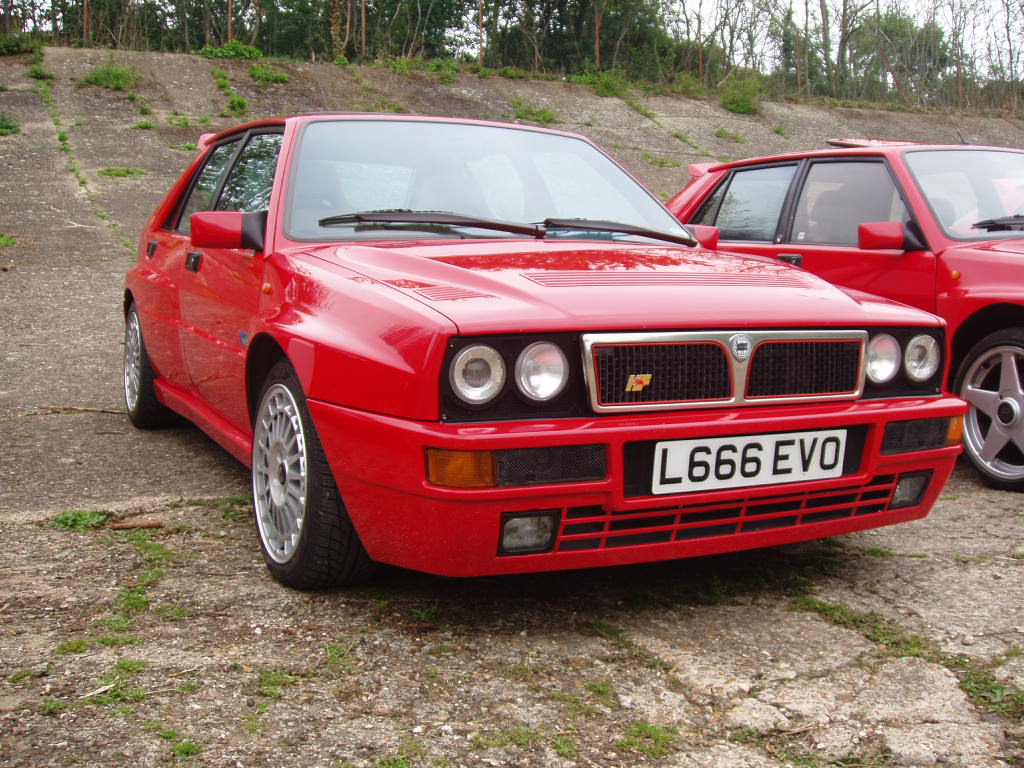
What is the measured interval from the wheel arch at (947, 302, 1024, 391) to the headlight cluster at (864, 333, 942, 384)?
1.45 m

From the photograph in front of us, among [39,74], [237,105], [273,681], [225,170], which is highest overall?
[39,74]

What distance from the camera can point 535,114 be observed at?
55.0 ft

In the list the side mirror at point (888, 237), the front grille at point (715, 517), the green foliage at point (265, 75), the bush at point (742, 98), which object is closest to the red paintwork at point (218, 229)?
the front grille at point (715, 517)

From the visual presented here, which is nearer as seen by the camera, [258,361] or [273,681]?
[273,681]

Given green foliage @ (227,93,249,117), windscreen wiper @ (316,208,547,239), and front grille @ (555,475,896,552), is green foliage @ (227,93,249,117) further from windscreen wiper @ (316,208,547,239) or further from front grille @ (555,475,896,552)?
front grille @ (555,475,896,552)

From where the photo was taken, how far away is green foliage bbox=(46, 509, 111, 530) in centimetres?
342

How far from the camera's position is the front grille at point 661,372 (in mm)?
2465

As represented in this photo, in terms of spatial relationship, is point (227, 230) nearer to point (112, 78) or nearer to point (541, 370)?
point (541, 370)

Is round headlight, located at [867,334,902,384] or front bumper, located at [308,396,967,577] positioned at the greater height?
round headlight, located at [867,334,902,384]

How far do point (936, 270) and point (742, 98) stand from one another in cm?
1593

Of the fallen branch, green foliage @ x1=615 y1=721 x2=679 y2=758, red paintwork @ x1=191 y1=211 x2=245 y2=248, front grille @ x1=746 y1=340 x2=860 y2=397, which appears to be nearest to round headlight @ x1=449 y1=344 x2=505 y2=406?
front grille @ x1=746 y1=340 x2=860 y2=397

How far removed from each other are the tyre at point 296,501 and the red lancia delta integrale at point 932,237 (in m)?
2.77

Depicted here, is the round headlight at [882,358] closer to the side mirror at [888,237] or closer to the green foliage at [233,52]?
the side mirror at [888,237]

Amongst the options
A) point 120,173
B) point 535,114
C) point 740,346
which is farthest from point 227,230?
point 535,114
